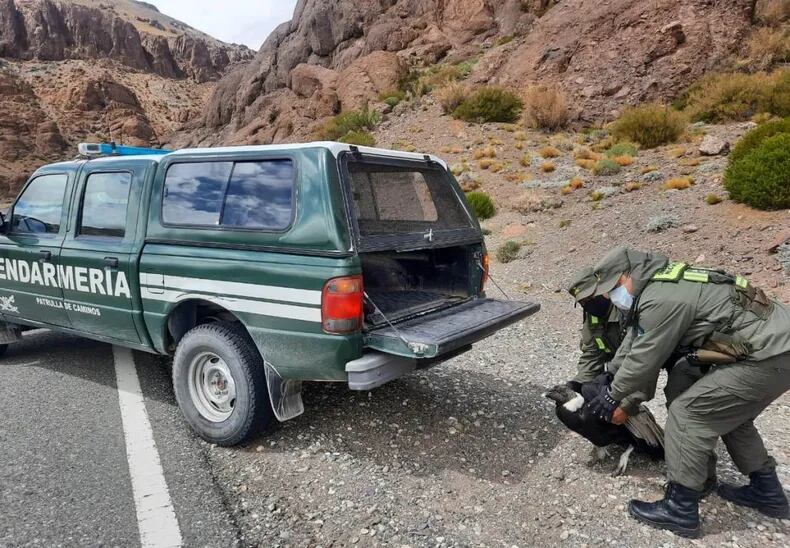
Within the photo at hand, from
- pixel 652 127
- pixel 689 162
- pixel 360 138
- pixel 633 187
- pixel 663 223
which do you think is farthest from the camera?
pixel 360 138

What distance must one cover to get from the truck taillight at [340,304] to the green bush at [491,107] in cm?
1973

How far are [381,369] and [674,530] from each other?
173 cm

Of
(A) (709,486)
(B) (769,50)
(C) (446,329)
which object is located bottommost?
(A) (709,486)

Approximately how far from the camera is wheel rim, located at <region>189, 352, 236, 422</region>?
12.3 ft

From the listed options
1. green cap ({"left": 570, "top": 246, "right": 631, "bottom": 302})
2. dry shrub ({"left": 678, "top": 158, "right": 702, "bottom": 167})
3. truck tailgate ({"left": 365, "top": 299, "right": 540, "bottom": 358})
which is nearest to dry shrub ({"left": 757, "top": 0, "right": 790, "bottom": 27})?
dry shrub ({"left": 678, "top": 158, "right": 702, "bottom": 167})

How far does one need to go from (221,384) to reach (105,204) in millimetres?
1820

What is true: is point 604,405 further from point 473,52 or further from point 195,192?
point 473,52

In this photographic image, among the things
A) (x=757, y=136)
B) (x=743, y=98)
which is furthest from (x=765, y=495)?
(x=743, y=98)

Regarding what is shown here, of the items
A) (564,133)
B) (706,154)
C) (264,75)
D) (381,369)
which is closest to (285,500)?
(381,369)

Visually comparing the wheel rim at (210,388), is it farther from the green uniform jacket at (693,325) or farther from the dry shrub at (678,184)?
the dry shrub at (678,184)

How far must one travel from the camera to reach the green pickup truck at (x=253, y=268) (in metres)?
3.23

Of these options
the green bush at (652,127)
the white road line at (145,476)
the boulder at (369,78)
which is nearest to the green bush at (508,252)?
the green bush at (652,127)

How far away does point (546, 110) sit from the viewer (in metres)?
20.0

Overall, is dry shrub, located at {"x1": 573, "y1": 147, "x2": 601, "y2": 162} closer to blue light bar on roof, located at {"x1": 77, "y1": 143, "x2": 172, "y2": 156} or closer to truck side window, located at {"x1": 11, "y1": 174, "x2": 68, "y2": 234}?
blue light bar on roof, located at {"x1": 77, "y1": 143, "x2": 172, "y2": 156}
